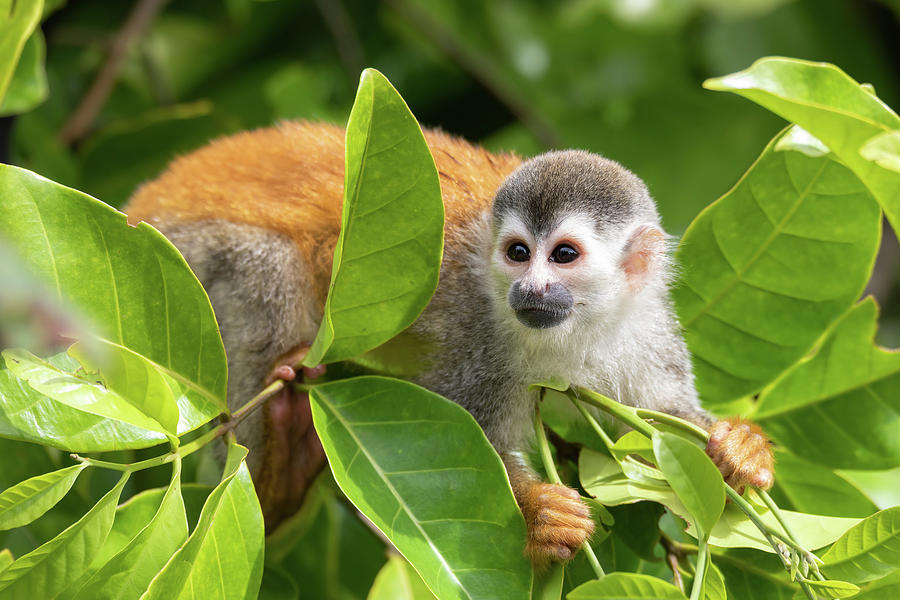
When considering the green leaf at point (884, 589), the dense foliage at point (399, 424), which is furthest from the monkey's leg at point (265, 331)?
the green leaf at point (884, 589)

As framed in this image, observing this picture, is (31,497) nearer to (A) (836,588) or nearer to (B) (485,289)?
(A) (836,588)

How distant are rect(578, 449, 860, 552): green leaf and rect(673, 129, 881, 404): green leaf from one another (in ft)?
1.97

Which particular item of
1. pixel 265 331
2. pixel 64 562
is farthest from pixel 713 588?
pixel 265 331

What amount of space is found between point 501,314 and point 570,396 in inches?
27.9

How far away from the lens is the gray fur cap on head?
2.49 m

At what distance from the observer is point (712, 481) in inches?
61.2

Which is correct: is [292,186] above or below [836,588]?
above

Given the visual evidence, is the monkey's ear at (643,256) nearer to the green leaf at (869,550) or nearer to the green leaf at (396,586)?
the green leaf at (396,586)

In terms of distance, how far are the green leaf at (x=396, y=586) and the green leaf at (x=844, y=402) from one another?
1037mm

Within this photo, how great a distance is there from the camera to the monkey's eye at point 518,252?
2586 millimetres

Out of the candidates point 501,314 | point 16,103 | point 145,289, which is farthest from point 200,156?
point 145,289

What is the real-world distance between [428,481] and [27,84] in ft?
5.60

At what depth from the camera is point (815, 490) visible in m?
2.34

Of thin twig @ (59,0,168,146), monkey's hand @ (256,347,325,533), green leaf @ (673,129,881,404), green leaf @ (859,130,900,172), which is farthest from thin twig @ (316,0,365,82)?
green leaf @ (859,130,900,172)
